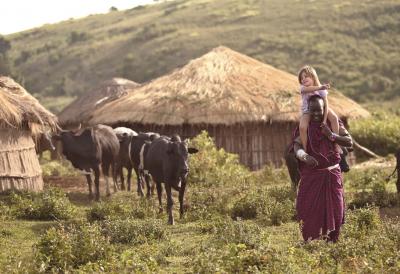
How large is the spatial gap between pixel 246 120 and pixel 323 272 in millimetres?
17588

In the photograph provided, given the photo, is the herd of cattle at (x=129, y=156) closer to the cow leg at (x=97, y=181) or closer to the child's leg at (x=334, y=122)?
the cow leg at (x=97, y=181)

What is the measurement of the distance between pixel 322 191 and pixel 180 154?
14.6ft

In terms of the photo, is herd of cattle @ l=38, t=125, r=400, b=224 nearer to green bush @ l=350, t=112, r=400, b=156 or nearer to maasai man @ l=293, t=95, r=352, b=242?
maasai man @ l=293, t=95, r=352, b=242

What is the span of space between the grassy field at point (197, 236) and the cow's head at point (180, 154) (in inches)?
36.6

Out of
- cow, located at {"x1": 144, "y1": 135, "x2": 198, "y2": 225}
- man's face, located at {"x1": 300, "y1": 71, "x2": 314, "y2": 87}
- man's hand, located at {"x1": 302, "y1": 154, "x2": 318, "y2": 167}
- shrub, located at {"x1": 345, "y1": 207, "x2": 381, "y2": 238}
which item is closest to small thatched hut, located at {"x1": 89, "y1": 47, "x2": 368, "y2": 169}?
cow, located at {"x1": 144, "y1": 135, "x2": 198, "y2": 225}

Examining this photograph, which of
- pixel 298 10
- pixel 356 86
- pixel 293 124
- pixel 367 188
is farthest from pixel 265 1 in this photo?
pixel 367 188

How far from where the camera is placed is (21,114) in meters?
17.1

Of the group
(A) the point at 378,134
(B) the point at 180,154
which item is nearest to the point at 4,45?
(A) the point at 378,134

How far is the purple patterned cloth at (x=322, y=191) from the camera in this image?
30.8 ft

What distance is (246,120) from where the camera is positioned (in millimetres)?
25266

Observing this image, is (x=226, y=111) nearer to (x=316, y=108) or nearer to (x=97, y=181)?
(x=97, y=181)

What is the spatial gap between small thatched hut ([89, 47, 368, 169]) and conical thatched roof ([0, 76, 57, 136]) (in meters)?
7.07

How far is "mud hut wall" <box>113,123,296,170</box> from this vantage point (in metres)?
25.9

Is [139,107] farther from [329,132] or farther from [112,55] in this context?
[112,55]
